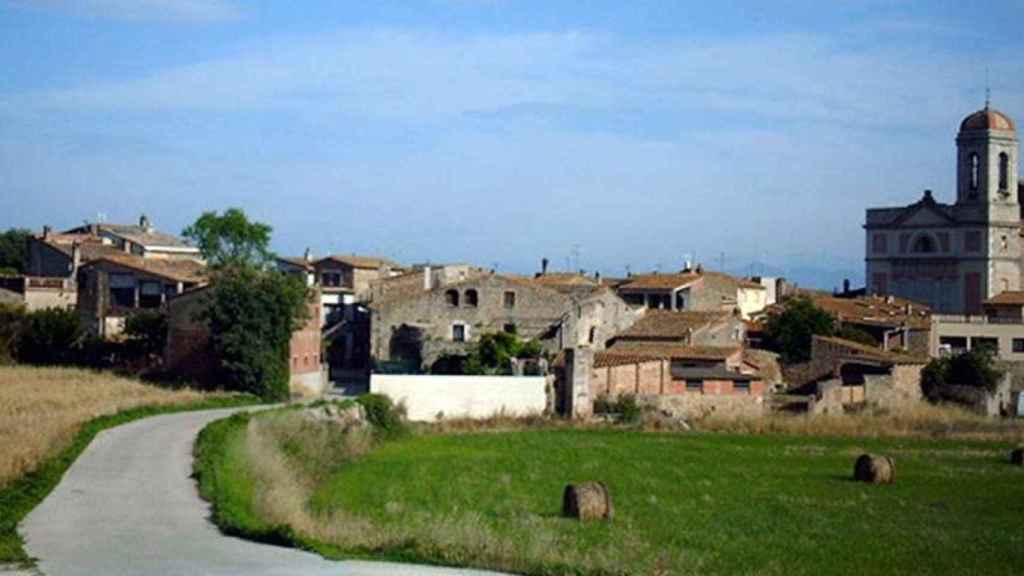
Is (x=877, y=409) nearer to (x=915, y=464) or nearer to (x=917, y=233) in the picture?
(x=915, y=464)

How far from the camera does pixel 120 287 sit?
6750 centimetres

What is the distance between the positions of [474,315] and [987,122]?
151ft

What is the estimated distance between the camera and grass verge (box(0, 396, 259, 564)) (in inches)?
852

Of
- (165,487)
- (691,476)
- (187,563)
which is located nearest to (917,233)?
(691,476)

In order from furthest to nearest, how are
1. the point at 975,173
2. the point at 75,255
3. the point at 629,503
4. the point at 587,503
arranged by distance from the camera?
the point at 975,173 < the point at 75,255 < the point at 629,503 < the point at 587,503

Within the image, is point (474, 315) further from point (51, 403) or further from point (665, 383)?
point (51, 403)

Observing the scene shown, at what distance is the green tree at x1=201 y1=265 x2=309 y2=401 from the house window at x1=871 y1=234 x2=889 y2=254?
171 feet

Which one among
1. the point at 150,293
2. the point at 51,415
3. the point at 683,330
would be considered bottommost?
the point at 51,415

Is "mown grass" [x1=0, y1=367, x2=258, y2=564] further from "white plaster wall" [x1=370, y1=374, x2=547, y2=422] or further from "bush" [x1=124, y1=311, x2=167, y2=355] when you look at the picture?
"white plaster wall" [x1=370, y1=374, x2=547, y2=422]

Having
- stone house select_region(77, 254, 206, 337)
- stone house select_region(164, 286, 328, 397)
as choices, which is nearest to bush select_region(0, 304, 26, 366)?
stone house select_region(77, 254, 206, 337)

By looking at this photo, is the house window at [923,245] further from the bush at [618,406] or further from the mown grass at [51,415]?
the mown grass at [51,415]

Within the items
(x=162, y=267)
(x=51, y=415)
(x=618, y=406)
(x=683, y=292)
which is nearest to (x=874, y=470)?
(x=618, y=406)

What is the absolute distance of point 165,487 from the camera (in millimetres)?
28062

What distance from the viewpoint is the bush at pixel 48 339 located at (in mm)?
60656
